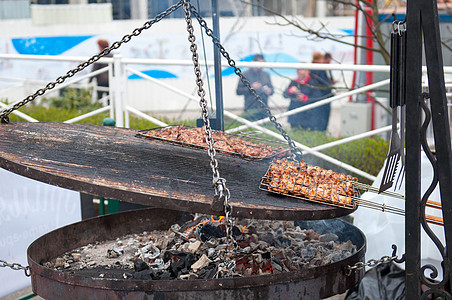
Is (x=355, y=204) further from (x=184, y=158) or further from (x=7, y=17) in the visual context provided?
(x=7, y=17)

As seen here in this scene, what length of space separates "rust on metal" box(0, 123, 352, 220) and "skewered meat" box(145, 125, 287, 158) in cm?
9

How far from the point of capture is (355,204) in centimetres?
258

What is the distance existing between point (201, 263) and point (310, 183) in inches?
30.0

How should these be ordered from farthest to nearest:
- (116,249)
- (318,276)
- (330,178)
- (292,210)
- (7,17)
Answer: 1. (7,17)
2. (116,249)
3. (330,178)
4. (318,276)
5. (292,210)

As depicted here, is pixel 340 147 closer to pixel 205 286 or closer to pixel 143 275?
pixel 143 275

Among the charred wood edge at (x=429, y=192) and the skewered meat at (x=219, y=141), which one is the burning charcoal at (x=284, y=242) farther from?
the charred wood edge at (x=429, y=192)

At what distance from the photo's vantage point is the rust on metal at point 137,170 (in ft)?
7.71

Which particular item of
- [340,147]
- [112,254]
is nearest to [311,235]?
[112,254]

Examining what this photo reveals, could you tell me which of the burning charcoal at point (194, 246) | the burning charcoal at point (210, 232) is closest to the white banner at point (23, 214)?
the burning charcoal at point (210, 232)

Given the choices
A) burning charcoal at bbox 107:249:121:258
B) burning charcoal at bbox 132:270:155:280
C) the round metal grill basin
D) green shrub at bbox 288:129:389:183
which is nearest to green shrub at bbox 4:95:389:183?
green shrub at bbox 288:129:389:183

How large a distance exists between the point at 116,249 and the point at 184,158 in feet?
2.60

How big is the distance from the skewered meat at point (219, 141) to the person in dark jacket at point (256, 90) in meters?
4.42

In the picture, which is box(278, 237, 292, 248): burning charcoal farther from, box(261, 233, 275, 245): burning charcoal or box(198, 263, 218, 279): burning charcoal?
box(198, 263, 218, 279): burning charcoal

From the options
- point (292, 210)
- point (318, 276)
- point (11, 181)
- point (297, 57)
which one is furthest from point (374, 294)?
point (297, 57)
